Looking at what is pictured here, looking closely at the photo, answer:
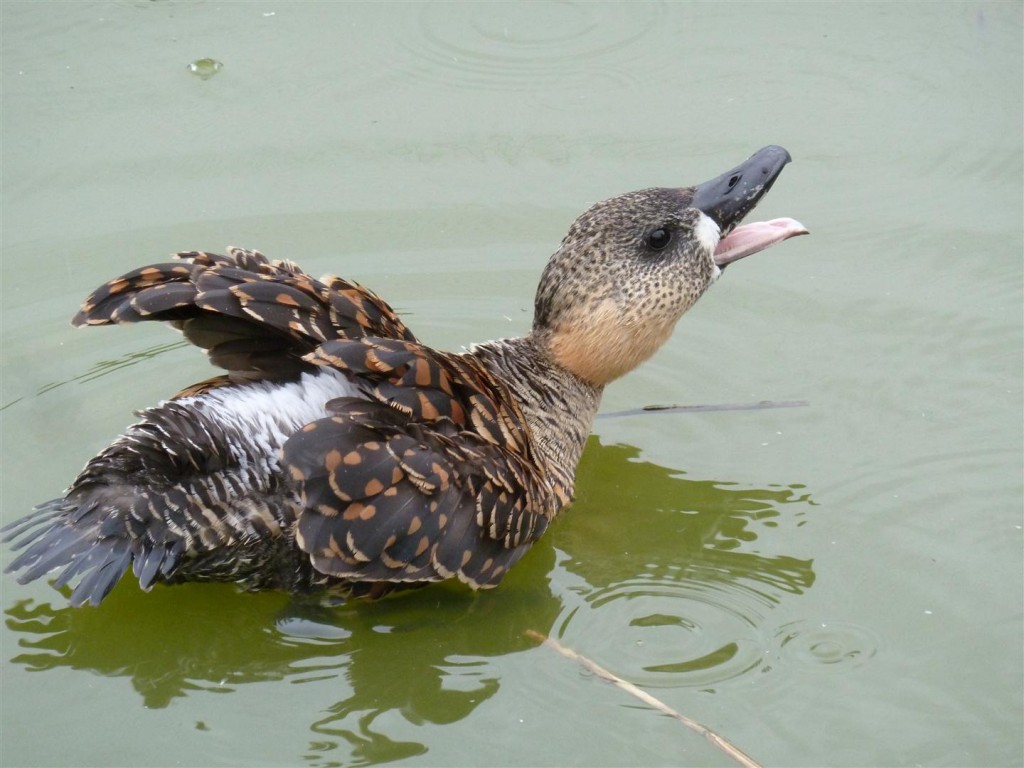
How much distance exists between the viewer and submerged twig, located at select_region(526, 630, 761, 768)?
407 centimetres

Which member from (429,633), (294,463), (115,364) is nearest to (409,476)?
(294,463)

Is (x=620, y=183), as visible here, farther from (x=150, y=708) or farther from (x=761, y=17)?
(x=150, y=708)

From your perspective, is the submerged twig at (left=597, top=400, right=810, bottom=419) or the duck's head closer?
the duck's head

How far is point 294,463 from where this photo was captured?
3941mm

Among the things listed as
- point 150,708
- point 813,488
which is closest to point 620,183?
point 813,488

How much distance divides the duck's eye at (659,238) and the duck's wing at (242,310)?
111 centimetres

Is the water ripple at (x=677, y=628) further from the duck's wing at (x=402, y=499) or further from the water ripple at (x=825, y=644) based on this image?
the duck's wing at (x=402, y=499)

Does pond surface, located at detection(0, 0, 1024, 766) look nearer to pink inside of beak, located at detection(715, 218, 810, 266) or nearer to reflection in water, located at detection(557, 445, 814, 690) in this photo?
reflection in water, located at detection(557, 445, 814, 690)

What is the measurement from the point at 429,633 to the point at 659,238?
1.67 meters

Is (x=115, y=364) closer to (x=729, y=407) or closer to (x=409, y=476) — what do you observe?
(x=409, y=476)

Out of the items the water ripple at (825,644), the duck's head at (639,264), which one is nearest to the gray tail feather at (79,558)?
the duck's head at (639,264)

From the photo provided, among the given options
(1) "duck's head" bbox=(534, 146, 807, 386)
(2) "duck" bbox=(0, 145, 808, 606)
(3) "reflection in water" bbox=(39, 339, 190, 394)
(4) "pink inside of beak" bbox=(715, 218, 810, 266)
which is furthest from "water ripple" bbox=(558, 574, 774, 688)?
(3) "reflection in water" bbox=(39, 339, 190, 394)

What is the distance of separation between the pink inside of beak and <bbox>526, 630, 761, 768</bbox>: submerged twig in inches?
64.8

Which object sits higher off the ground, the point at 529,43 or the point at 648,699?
the point at 529,43
